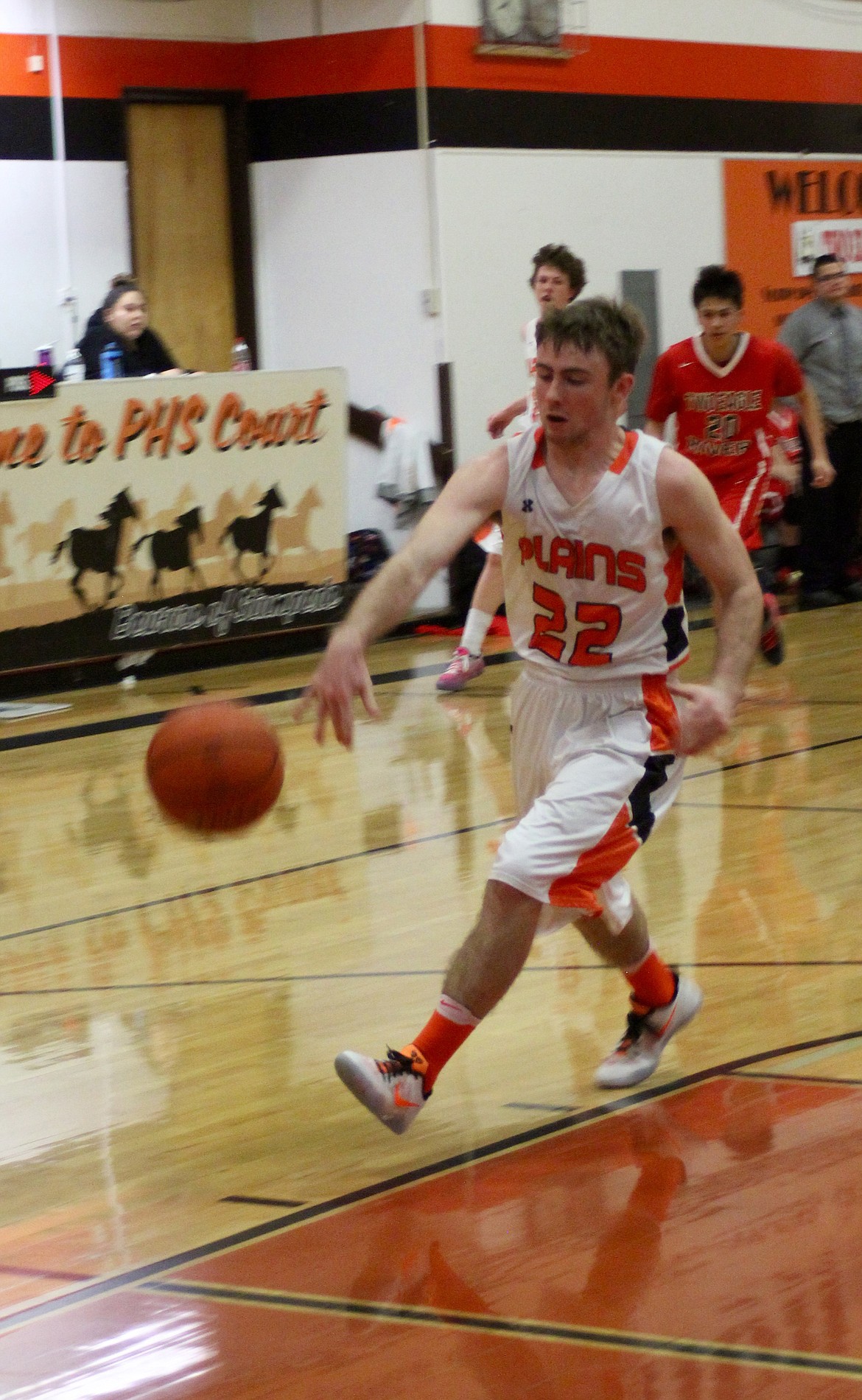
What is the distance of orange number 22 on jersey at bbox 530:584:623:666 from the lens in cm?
359

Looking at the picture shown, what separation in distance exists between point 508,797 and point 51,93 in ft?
21.4

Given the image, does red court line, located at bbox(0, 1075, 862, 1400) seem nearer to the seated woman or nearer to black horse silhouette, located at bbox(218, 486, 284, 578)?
black horse silhouette, located at bbox(218, 486, 284, 578)

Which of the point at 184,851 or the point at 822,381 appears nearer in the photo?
the point at 184,851

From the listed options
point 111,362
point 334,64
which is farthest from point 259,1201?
point 334,64

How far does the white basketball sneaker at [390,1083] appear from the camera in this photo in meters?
3.42

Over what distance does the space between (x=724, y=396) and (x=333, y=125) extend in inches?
189

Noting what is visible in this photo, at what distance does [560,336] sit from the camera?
3459mm

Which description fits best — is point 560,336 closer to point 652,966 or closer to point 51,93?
point 652,966

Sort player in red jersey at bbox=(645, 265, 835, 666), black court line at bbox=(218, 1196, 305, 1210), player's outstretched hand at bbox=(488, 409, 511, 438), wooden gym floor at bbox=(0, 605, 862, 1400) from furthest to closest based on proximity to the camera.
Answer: player's outstretched hand at bbox=(488, 409, 511, 438) < player in red jersey at bbox=(645, 265, 835, 666) < black court line at bbox=(218, 1196, 305, 1210) < wooden gym floor at bbox=(0, 605, 862, 1400)

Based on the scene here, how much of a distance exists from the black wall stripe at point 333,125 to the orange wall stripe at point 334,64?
0.05 meters

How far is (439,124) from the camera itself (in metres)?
11.3

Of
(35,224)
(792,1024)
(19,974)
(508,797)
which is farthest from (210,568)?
(792,1024)

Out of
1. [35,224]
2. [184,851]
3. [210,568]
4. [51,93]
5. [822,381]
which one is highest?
[51,93]

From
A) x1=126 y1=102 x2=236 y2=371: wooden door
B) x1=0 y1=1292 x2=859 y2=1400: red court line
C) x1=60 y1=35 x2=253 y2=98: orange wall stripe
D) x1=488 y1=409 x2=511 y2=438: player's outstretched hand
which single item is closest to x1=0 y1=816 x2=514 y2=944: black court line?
x1=488 y1=409 x2=511 y2=438: player's outstretched hand
